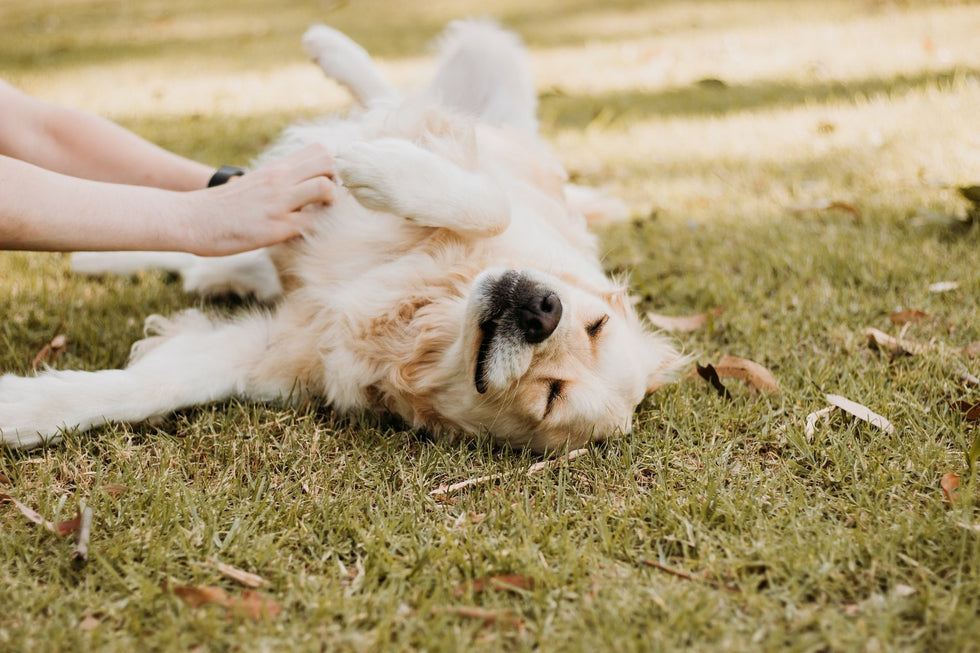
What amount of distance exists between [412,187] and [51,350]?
4.35ft

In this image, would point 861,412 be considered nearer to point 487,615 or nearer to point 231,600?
point 487,615

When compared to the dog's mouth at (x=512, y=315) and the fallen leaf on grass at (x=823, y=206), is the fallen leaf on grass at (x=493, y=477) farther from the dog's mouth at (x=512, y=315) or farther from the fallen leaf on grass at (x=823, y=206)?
the fallen leaf on grass at (x=823, y=206)

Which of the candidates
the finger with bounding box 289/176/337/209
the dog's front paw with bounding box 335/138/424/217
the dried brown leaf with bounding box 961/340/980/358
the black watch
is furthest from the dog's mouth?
the dried brown leaf with bounding box 961/340/980/358

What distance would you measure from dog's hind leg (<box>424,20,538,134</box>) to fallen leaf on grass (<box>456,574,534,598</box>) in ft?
8.28

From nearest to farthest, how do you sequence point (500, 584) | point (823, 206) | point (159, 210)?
point (500, 584) → point (159, 210) → point (823, 206)

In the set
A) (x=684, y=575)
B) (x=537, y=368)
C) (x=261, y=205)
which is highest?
(x=261, y=205)

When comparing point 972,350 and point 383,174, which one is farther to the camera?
point 972,350

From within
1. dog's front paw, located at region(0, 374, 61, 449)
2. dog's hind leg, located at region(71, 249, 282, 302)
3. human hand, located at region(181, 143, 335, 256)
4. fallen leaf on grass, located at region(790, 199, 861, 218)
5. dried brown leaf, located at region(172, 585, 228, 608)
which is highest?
human hand, located at region(181, 143, 335, 256)

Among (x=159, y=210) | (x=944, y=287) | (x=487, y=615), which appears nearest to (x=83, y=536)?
(x=487, y=615)

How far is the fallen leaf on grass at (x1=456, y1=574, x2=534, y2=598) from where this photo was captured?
1616 mm

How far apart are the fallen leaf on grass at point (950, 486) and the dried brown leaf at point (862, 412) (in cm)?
26

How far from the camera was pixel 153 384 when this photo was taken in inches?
86.9

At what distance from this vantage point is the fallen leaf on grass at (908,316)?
9.20ft

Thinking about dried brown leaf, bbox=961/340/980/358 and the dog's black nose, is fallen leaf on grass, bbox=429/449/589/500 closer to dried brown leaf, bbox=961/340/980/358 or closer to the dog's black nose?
the dog's black nose
